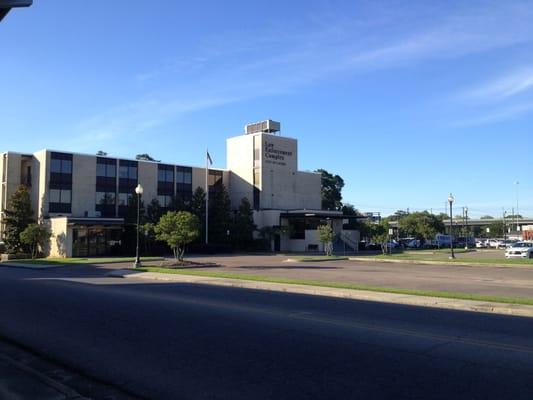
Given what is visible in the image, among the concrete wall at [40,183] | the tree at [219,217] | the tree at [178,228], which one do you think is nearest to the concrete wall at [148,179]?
the tree at [219,217]

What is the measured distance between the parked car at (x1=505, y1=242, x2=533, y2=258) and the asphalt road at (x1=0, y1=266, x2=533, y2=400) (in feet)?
117

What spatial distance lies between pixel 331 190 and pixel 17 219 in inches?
2680

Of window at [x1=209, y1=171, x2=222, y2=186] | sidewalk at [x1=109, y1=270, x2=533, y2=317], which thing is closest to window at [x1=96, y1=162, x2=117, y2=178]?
window at [x1=209, y1=171, x2=222, y2=186]

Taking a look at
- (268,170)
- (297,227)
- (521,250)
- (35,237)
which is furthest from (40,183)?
(521,250)

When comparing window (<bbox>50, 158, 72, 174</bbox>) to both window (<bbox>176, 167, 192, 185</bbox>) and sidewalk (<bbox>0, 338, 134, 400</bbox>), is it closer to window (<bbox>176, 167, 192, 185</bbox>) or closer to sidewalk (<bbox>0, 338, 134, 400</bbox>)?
window (<bbox>176, 167, 192, 185</bbox>)

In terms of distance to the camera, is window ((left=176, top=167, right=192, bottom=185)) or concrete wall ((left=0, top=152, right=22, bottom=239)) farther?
window ((left=176, top=167, right=192, bottom=185))

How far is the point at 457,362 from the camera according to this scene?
304 inches

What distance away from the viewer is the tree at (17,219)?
52.9m

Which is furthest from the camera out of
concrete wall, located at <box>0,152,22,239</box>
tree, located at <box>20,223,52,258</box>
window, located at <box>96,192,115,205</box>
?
window, located at <box>96,192,115,205</box>

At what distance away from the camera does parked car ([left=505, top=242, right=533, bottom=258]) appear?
4519cm

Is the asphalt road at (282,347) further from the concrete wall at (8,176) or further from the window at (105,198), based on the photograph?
the concrete wall at (8,176)

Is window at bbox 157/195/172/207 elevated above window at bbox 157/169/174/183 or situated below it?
below

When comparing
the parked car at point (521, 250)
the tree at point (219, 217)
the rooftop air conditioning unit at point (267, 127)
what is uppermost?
the rooftop air conditioning unit at point (267, 127)

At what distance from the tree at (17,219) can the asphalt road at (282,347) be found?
4183cm
